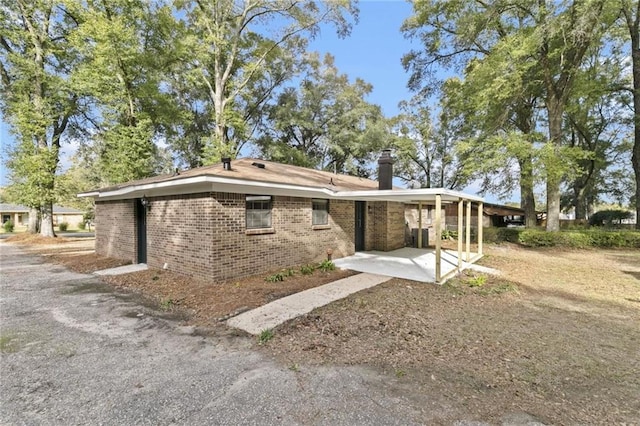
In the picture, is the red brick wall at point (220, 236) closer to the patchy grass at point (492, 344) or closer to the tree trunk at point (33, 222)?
the patchy grass at point (492, 344)

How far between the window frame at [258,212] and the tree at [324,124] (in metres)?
14.8

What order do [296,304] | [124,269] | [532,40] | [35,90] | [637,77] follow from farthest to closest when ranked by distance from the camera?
[35,90]
[637,77]
[532,40]
[124,269]
[296,304]

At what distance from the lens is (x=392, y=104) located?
2611 cm

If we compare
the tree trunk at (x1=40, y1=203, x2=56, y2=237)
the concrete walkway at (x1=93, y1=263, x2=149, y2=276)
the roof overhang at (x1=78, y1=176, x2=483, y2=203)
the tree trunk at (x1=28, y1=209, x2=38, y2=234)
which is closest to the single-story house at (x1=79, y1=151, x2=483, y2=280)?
the roof overhang at (x1=78, y1=176, x2=483, y2=203)

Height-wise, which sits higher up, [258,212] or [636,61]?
[636,61]

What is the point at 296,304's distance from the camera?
5.41 meters

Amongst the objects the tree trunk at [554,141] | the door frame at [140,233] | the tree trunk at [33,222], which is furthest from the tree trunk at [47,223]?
the tree trunk at [554,141]

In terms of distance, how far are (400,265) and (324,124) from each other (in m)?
16.9

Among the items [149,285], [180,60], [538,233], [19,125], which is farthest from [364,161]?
[19,125]

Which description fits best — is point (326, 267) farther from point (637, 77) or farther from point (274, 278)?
point (637, 77)

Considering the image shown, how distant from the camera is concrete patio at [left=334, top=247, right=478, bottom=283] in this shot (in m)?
7.96

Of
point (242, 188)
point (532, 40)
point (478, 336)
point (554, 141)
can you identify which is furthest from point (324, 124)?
point (478, 336)

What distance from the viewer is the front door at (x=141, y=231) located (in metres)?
9.27

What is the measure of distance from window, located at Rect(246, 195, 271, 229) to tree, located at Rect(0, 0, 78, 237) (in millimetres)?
16811
